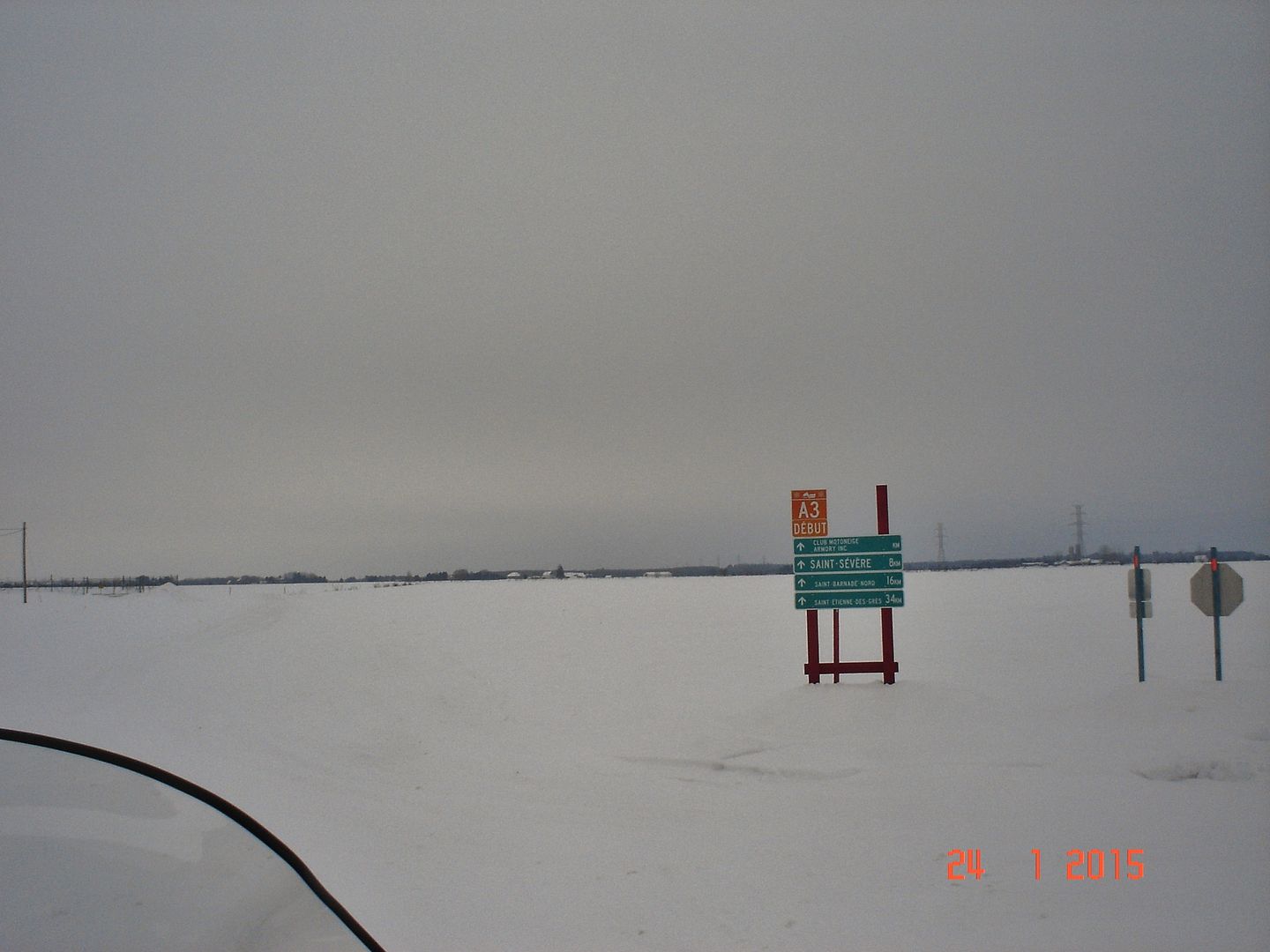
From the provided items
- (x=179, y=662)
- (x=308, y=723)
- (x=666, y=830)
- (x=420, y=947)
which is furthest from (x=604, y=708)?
(x=179, y=662)

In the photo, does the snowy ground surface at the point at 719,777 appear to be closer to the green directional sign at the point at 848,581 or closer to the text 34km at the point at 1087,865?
the text 34km at the point at 1087,865

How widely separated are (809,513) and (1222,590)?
207 inches

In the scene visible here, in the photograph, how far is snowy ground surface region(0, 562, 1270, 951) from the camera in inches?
202

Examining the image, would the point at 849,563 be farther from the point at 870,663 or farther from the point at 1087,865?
the point at 1087,865

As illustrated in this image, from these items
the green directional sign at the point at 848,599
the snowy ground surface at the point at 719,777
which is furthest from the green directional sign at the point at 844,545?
the snowy ground surface at the point at 719,777

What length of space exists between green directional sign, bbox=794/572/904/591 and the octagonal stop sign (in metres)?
3.69

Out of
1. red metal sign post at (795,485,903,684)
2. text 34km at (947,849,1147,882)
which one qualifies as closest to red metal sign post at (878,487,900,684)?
red metal sign post at (795,485,903,684)

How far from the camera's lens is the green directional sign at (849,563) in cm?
1191

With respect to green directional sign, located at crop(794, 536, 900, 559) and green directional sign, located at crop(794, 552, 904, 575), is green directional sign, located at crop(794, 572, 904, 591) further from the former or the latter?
green directional sign, located at crop(794, 536, 900, 559)

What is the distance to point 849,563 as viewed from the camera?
12109 mm

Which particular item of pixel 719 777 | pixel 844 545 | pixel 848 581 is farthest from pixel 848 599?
pixel 719 777

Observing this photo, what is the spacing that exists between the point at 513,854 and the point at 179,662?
13444 mm

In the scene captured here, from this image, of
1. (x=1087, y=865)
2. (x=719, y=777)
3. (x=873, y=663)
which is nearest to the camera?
(x=1087, y=865)

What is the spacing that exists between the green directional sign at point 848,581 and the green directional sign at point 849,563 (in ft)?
0.21
